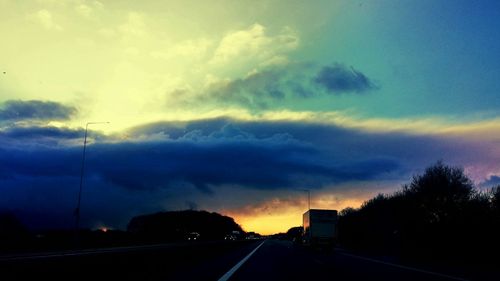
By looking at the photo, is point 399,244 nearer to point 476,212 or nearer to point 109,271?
point 476,212

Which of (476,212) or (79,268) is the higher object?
(476,212)

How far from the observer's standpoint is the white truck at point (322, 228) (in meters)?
52.3

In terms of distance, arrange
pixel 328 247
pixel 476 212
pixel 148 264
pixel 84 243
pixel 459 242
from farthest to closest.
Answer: pixel 84 243 → pixel 328 247 → pixel 476 212 → pixel 459 242 → pixel 148 264

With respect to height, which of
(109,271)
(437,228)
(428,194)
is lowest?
(109,271)

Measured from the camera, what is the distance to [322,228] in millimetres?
52906

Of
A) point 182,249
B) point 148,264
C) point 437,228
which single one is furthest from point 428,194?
point 148,264

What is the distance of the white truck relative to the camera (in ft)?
172

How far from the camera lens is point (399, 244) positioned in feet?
197

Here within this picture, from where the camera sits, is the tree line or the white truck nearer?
the tree line

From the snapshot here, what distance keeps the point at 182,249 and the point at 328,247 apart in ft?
80.7

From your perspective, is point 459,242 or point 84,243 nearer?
point 459,242

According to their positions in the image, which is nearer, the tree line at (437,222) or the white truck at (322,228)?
the tree line at (437,222)

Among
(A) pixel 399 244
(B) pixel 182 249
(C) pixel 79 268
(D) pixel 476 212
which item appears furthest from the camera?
(A) pixel 399 244

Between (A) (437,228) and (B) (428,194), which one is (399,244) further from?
(A) (437,228)
